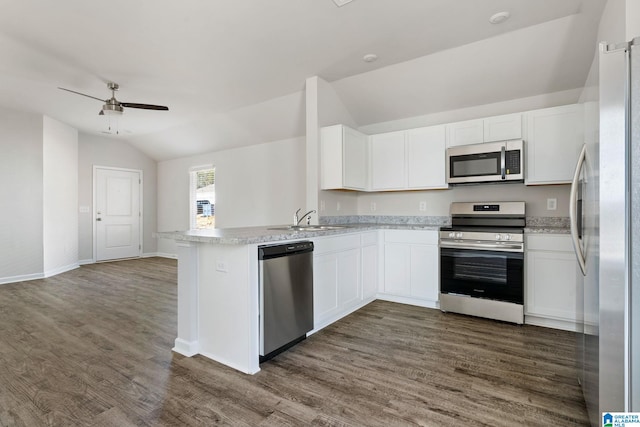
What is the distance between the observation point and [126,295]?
14.0 ft

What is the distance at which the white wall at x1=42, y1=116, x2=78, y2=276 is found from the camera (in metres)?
5.53

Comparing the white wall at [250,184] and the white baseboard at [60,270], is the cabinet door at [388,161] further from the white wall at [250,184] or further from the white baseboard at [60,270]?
the white baseboard at [60,270]

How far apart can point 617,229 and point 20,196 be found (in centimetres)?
733

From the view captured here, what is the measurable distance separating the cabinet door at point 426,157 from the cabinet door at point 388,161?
11cm

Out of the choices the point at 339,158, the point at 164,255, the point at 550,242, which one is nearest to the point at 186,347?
the point at 339,158

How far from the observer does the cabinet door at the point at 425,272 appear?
3572 millimetres

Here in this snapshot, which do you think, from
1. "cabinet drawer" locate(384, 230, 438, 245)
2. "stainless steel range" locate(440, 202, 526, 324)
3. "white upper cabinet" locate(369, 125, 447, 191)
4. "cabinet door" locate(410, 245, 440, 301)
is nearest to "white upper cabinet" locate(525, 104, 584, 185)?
"stainless steel range" locate(440, 202, 526, 324)

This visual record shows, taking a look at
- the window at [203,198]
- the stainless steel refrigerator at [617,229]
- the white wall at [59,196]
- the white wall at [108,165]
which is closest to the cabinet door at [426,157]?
the stainless steel refrigerator at [617,229]

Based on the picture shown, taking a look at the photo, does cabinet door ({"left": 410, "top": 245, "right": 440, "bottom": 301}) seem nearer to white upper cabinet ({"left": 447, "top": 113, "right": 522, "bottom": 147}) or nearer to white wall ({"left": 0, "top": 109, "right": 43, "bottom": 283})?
white upper cabinet ({"left": 447, "top": 113, "right": 522, "bottom": 147})

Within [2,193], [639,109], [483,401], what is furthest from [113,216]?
[639,109]

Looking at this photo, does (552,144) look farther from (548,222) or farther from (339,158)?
(339,158)

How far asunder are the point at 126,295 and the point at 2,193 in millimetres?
2975

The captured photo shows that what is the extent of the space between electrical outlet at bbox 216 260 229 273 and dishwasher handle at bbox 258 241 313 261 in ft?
0.89

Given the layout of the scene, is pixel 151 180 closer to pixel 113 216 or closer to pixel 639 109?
pixel 113 216
